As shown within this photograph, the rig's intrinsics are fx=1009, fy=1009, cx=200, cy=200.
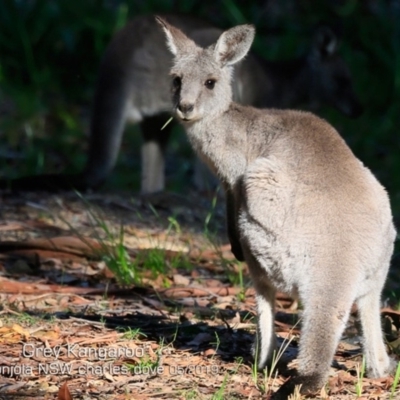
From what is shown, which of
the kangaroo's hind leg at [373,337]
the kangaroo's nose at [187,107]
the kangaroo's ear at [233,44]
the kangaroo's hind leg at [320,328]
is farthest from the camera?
the kangaroo's ear at [233,44]

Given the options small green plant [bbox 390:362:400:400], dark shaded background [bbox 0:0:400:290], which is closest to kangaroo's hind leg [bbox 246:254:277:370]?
small green plant [bbox 390:362:400:400]

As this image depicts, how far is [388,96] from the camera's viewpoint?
1070 centimetres

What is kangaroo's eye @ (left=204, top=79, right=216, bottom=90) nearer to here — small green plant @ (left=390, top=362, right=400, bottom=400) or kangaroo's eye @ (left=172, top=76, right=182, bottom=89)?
kangaroo's eye @ (left=172, top=76, right=182, bottom=89)

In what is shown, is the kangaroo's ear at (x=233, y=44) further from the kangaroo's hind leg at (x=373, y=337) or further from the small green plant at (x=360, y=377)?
the small green plant at (x=360, y=377)

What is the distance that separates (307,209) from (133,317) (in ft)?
4.24

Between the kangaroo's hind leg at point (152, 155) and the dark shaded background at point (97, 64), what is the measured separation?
0.75m

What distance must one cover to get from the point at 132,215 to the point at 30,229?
2.85 ft

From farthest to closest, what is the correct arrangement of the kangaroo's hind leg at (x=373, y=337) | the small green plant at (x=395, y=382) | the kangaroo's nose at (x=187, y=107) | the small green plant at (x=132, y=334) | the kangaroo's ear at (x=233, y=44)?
the kangaroo's ear at (x=233, y=44)
the kangaroo's nose at (x=187, y=107)
the small green plant at (x=132, y=334)
the kangaroo's hind leg at (x=373, y=337)
the small green plant at (x=395, y=382)

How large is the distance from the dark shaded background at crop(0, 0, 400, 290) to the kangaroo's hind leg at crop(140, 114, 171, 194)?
2.45ft

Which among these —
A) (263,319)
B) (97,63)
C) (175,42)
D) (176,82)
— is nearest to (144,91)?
(97,63)

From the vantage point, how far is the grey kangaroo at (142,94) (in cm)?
779

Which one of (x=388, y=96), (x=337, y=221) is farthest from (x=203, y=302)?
(x=388, y=96)

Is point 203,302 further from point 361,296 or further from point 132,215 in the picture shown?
point 132,215

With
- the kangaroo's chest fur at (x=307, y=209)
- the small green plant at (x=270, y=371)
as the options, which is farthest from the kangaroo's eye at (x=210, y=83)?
the small green plant at (x=270, y=371)
